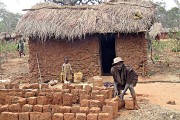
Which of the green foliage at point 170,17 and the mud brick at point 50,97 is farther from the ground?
the green foliage at point 170,17

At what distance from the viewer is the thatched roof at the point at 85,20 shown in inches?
506

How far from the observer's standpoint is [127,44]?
43.0 feet

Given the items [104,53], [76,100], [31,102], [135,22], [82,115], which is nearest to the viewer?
[82,115]

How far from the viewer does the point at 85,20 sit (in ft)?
43.1

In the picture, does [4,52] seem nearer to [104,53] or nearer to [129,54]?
[104,53]

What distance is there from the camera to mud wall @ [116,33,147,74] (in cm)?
1305

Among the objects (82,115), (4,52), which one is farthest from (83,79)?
(4,52)

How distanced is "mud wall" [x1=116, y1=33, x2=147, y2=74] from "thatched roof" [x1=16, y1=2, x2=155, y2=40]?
0.46 meters

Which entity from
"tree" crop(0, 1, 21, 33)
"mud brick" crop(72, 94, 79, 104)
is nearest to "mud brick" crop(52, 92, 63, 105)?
"mud brick" crop(72, 94, 79, 104)

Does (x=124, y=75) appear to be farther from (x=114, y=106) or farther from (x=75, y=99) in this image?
(x=75, y=99)

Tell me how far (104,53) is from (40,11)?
379cm

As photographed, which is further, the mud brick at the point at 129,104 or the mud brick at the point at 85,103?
the mud brick at the point at 129,104

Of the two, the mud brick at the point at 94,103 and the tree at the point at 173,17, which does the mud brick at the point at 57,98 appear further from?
the tree at the point at 173,17

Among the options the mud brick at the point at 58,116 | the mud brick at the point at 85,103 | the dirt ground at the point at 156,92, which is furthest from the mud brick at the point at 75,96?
the mud brick at the point at 58,116
